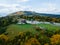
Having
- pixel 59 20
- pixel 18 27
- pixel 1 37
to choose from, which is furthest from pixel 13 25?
pixel 59 20

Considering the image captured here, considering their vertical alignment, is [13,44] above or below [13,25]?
below

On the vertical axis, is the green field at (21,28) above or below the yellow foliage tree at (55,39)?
above

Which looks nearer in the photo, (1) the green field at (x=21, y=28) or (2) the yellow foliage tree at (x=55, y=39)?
(2) the yellow foliage tree at (x=55, y=39)

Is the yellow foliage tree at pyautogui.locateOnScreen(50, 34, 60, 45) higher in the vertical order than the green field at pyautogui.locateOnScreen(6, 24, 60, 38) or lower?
lower

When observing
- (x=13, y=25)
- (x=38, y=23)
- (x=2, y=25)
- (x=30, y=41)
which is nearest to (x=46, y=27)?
(x=38, y=23)

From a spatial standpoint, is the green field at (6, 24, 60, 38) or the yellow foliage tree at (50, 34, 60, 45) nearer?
the yellow foliage tree at (50, 34, 60, 45)

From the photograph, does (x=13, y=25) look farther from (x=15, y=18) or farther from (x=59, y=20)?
(x=59, y=20)

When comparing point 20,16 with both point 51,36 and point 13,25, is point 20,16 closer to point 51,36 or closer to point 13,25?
point 13,25

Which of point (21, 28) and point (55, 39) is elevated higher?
point (21, 28)

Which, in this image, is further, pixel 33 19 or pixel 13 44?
pixel 33 19
